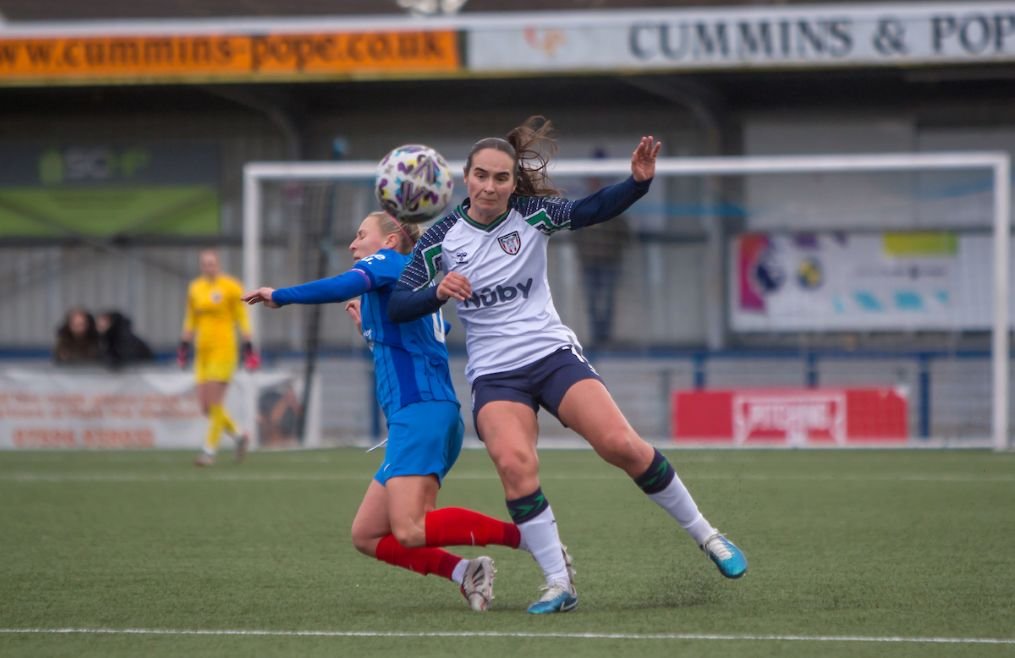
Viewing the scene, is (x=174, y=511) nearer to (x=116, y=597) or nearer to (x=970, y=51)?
(x=116, y=597)

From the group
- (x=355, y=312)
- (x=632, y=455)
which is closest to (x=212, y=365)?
(x=355, y=312)

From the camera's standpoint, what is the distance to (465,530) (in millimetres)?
5734

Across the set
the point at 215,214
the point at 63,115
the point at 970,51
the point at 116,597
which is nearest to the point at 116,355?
the point at 215,214

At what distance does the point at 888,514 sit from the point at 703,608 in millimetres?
3792

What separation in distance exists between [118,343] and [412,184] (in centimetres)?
1252

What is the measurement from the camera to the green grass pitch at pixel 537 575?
503 cm

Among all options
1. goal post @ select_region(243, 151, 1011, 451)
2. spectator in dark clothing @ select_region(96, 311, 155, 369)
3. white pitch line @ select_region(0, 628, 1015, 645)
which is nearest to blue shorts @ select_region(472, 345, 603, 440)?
white pitch line @ select_region(0, 628, 1015, 645)

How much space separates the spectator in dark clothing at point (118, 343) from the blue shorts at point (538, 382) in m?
12.2

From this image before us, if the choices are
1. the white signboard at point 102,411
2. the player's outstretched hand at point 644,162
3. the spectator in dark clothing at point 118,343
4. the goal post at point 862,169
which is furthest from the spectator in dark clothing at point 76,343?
the player's outstretched hand at point 644,162

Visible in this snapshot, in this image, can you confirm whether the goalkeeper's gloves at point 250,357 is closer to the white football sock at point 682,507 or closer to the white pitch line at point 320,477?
the white pitch line at point 320,477

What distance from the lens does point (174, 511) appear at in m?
9.68

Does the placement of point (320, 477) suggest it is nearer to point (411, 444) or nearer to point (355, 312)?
point (355, 312)

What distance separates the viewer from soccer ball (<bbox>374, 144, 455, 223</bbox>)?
568cm

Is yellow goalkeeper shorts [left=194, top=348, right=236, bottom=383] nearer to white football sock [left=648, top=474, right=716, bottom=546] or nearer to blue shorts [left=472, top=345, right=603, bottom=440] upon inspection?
blue shorts [left=472, top=345, right=603, bottom=440]
